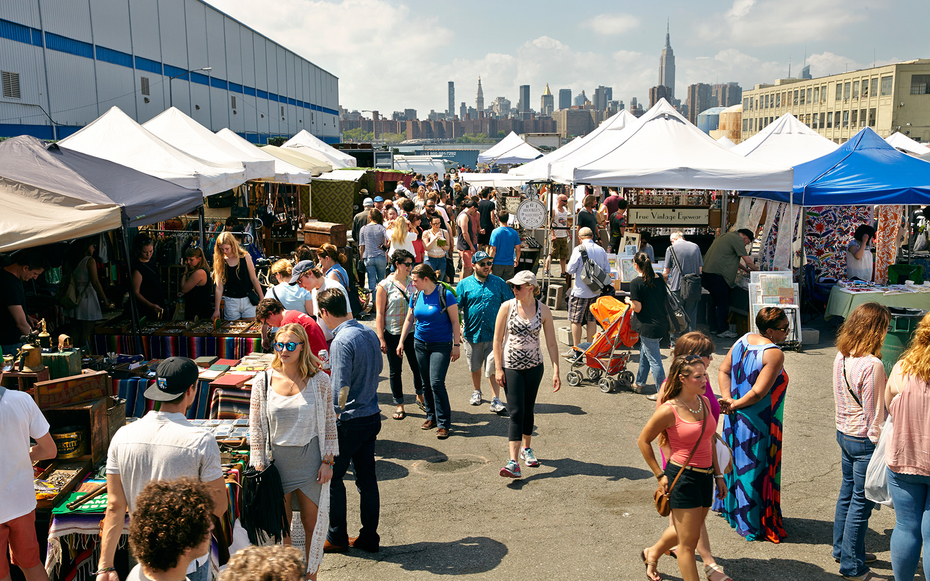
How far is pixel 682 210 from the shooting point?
1320 cm

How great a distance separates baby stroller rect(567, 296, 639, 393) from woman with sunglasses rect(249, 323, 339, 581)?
16.5 feet

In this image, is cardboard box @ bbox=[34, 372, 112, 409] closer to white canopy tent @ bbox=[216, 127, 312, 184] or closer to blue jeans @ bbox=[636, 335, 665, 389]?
blue jeans @ bbox=[636, 335, 665, 389]

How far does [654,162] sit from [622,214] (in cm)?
398

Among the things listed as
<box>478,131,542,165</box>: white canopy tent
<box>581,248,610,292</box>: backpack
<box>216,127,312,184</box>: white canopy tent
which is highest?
<box>478,131,542,165</box>: white canopy tent

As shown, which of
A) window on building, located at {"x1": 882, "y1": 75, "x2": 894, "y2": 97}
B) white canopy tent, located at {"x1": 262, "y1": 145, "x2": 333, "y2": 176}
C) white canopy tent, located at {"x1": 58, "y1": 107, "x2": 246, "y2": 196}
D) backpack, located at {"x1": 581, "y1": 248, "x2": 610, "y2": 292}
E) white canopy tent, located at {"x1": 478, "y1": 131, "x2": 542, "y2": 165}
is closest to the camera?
white canopy tent, located at {"x1": 58, "y1": 107, "x2": 246, "y2": 196}

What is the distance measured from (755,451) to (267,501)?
11.1 ft

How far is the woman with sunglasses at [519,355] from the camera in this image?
240 inches

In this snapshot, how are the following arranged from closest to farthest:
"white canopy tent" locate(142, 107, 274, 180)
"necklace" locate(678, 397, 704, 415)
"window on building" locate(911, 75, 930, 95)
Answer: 1. "necklace" locate(678, 397, 704, 415)
2. "white canopy tent" locate(142, 107, 274, 180)
3. "window on building" locate(911, 75, 930, 95)

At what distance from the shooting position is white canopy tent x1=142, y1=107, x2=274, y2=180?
11641 millimetres

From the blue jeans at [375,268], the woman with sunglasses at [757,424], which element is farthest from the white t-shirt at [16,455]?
the blue jeans at [375,268]

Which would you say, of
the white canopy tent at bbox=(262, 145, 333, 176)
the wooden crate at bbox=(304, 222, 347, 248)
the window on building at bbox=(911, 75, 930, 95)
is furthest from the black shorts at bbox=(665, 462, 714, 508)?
the window on building at bbox=(911, 75, 930, 95)

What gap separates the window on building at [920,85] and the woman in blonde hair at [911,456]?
103m

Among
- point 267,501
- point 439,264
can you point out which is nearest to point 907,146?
point 439,264

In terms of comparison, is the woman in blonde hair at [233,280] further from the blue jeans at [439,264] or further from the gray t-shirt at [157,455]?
the blue jeans at [439,264]
